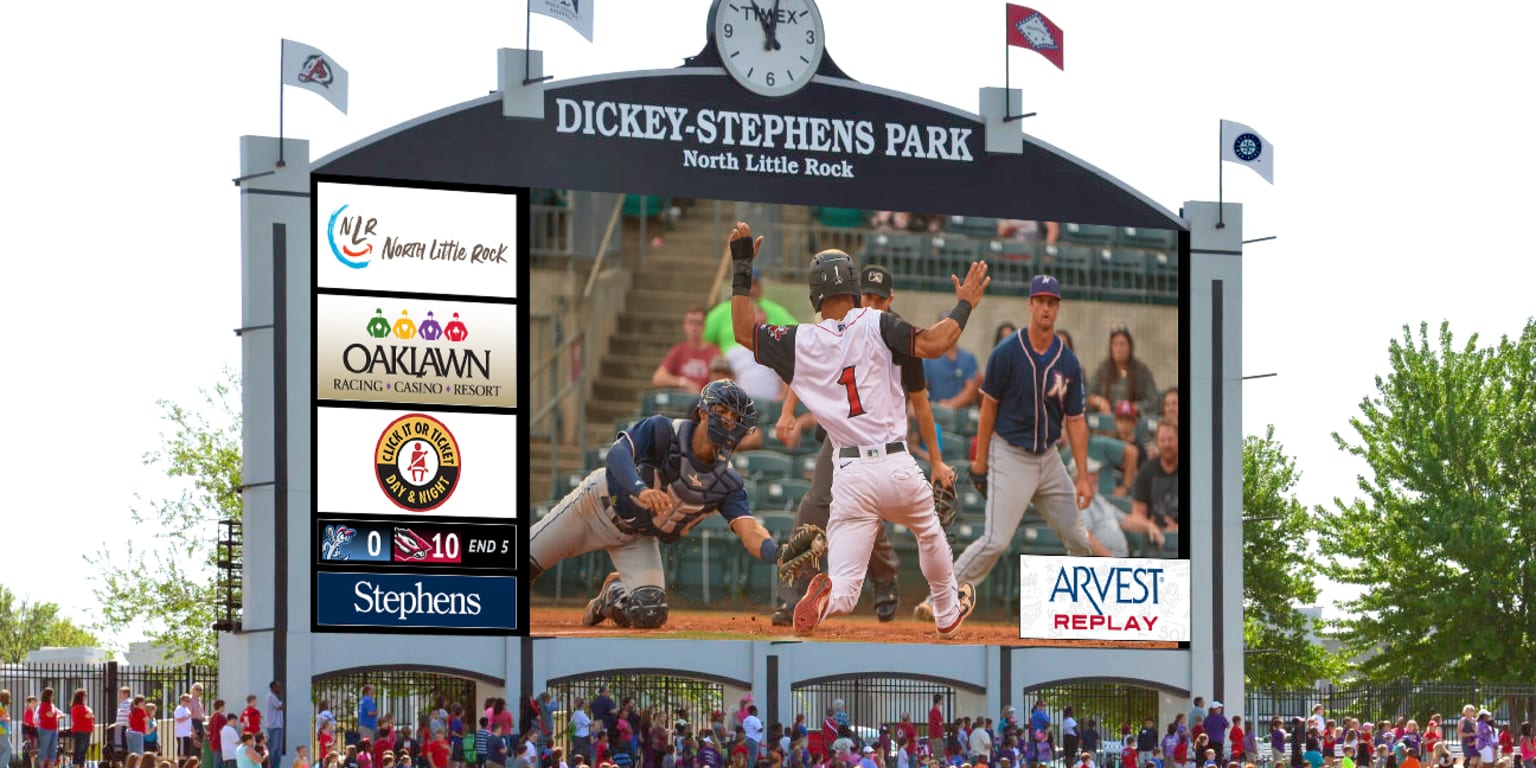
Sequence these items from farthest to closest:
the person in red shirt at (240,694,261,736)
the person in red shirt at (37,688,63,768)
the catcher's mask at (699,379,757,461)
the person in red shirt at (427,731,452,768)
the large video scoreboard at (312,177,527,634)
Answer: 1. the catcher's mask at (699,379,757,461)
2. the large video scoreboard at (312,177,527,634)
3. the person in red shirt at (427,731,452,768)
4. the person in red shirt at (240,694,261,736)
5. the person in red shirt at (37,688,63,768)

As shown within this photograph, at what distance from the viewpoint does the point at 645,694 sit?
56031 millimetres

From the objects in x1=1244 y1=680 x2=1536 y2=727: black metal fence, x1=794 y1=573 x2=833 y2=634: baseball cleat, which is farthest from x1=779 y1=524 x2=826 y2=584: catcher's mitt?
x1=1244 y1=680 x2=1536 y2=727: black metal fence

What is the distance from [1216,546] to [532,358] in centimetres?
1335

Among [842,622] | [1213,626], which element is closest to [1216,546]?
[1213,626]

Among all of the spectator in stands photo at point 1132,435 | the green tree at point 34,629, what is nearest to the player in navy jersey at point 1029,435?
the spectator in stands photo at point 1132,435

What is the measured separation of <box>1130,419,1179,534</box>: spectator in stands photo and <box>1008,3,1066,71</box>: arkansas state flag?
22.6ft

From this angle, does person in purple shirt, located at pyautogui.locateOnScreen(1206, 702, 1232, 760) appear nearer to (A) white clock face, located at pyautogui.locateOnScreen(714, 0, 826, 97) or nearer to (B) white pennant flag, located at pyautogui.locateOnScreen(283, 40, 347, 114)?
(A) white clock face, located at pyautogui.locateOnScreen(714, 0, 826, 97)

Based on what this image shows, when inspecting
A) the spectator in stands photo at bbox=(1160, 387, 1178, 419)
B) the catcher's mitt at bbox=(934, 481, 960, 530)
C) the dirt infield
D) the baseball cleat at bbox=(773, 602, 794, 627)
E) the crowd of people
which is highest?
the spectator in stands photo at bbox=(1160, 387, 1178, 419)

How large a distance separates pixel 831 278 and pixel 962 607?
6139mm

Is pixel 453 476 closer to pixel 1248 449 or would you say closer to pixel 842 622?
pixel 842 622

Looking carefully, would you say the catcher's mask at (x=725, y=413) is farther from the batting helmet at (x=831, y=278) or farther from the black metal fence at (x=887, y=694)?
the black metal fence at (x=887, y=694)

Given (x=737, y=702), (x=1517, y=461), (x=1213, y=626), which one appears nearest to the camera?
(x=737, y=702)

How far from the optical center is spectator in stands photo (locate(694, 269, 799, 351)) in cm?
4575

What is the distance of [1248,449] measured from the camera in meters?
68.2
